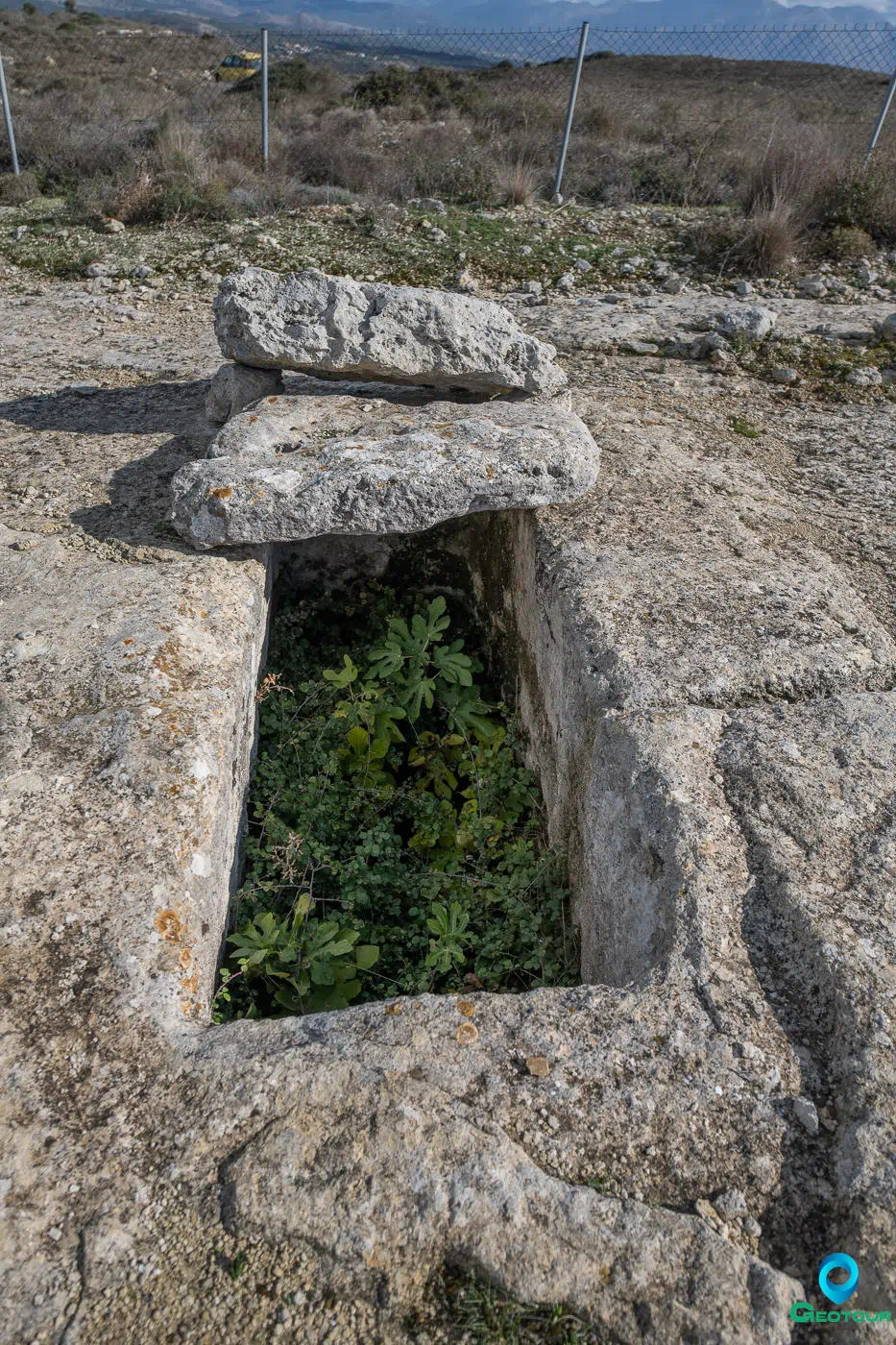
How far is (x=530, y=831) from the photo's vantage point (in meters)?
3.46

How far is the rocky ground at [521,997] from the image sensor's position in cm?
158

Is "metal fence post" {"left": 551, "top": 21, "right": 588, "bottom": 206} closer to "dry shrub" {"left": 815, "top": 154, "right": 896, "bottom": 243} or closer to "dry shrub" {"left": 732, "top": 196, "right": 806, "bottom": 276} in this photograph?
"dry shrub" {"left": 732, "top": 196, "right": 806, "bottom": 276}

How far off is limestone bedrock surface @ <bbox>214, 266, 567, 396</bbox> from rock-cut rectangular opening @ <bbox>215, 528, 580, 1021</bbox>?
3.12 feet

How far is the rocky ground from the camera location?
1.58 m

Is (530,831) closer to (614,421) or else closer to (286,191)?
(614,421)

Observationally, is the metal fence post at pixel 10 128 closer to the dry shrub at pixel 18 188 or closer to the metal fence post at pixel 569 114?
the dry shrub at pixel 18 188

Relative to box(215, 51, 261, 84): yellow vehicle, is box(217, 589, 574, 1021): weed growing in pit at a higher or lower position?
lower

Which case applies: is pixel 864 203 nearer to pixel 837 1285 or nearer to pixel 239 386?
pixel 239 386

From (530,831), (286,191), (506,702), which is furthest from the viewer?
(286,191)

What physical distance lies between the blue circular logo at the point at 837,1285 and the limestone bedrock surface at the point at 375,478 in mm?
2605

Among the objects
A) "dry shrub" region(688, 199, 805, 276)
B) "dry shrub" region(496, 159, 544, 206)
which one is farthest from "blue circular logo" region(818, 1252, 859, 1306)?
"dry shrub" region(496, 159, 544, 206)

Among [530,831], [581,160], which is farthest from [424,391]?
[581,160]

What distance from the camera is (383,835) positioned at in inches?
130

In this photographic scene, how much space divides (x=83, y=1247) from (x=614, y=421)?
14.3 ft
